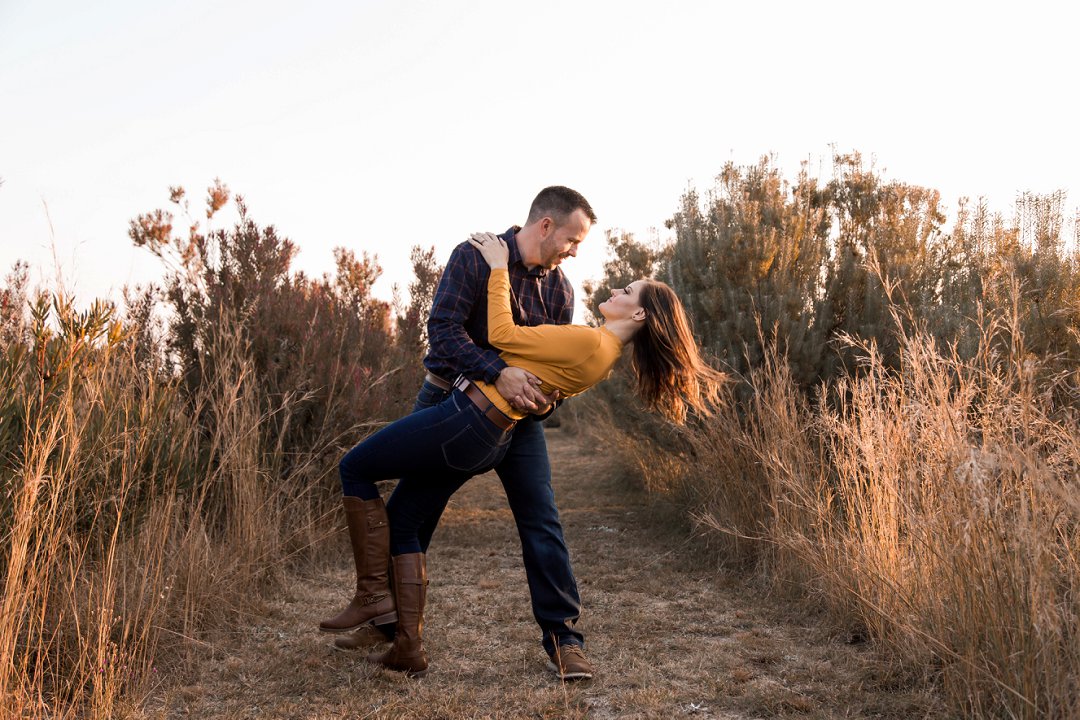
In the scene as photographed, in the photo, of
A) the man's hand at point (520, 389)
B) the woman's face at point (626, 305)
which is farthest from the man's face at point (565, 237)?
the man's hand at point (520, 389)

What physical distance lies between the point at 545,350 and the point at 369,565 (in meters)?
1.13

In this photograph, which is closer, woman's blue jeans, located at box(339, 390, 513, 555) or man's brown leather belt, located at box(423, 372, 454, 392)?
woman's blue jeans, located at box(339, 390, 513, 555)

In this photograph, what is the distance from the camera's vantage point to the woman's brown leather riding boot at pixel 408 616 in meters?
3.33

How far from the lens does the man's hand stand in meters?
3.06

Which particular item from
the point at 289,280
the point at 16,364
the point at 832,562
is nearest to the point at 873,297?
the point at 832,562

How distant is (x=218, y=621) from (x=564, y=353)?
2165 mm

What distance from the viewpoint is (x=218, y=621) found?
12.8 ft

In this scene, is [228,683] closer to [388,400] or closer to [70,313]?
[70,313]

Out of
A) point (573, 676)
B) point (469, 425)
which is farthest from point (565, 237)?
point (573, 676)

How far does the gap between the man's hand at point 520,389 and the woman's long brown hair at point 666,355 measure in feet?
2.12

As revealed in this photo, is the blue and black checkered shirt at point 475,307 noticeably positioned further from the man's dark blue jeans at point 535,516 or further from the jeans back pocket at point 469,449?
the man's dark blue jeans at point 535,516

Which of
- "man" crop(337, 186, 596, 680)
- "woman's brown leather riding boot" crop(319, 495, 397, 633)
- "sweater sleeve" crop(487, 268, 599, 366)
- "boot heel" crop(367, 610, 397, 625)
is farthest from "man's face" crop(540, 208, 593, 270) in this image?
"boot heel" crop(367, 610, 397, 625)

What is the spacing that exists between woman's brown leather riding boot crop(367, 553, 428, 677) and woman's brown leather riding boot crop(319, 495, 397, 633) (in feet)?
0.20

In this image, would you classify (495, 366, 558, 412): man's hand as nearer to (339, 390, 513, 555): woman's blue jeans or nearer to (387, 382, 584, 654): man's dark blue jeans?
(339, 390, 513, 555): woman's blue jeans
